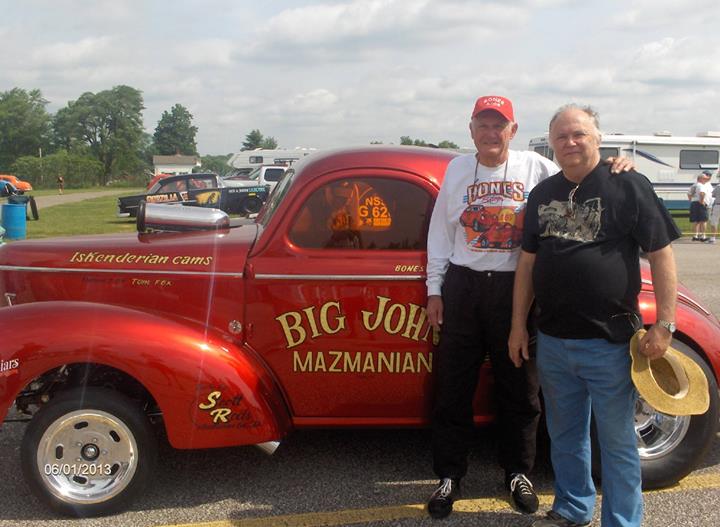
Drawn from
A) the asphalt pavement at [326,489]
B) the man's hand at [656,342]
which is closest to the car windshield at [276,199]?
the asphalt pavement at [326,489]

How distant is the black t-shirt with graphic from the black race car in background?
16850mm

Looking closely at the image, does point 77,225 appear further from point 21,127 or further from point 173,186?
point 21,127

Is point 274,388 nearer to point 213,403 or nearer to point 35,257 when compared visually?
point 213,403

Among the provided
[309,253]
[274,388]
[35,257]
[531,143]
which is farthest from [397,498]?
[531,143]

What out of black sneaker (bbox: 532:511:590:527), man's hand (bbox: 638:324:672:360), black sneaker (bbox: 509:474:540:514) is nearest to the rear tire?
black sneaker (bbox: 509:474:540:514)

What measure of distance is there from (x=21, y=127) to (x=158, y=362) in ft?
313

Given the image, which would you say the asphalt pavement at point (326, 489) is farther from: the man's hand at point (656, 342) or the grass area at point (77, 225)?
the grass area at point (77, 225)

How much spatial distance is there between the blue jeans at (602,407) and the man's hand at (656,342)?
0.10 m

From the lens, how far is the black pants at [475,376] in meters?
3.13

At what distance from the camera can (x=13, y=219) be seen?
1412 centimetres

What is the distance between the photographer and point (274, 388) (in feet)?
11.3

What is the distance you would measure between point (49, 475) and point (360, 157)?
2.17 metres

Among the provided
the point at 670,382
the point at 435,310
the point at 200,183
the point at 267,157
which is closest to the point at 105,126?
the point at 267,157

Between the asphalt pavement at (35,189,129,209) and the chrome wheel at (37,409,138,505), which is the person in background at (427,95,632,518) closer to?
the chrome wheel at (37,409,138,505)
